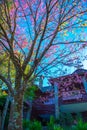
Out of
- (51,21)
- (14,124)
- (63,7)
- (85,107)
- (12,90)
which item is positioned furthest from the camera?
(85,107)

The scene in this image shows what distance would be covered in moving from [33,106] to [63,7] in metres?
15.9

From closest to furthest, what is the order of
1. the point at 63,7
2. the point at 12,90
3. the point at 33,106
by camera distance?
1. the point at 12,90
2. the point at 63,7
3. the point at 33,106

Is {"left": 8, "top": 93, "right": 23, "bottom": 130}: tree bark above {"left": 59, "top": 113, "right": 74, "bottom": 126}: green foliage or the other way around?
the other way around

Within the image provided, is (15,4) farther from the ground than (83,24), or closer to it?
farther from the ground

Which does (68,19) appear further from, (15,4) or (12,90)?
(12,90)

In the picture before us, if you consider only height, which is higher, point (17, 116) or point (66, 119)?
point (66, 119)

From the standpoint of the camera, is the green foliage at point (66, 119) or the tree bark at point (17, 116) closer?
the tree bark at point (17, 116)

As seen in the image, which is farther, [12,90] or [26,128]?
[26,128]

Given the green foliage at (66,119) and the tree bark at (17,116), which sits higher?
the green foliage at (66,119)

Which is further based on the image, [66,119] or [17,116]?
[66,119]

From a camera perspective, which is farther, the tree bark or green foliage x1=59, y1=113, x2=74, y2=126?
green foliage x1=59, y1=113, x2=74, y2=126

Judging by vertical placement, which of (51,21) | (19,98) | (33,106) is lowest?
(19,98)

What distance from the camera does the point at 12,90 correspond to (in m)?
8.32

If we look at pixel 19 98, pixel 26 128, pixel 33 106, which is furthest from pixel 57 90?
pixel 19 98
